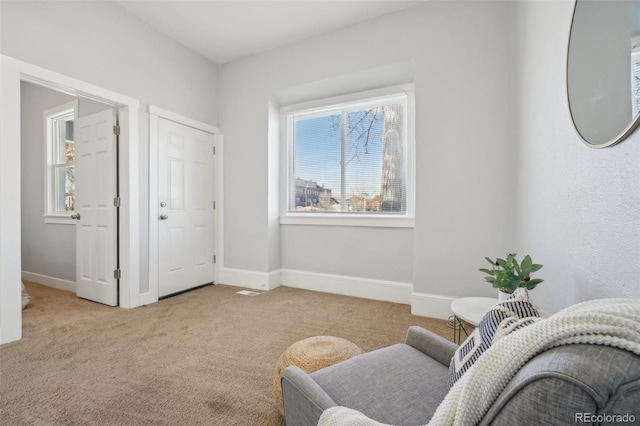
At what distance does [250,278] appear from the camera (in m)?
3.80

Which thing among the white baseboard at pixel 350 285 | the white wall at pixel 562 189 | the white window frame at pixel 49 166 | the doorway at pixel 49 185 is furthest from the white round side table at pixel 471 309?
the white window frame at pixel 49 166

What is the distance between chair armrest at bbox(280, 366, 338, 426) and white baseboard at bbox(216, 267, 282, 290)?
8.97 ft

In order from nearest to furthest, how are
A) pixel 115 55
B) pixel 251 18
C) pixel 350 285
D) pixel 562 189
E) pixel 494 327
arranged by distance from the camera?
pixel 494 327, pixel 562 189, pixel 115 55, pixel 251 18, pixel 350 285

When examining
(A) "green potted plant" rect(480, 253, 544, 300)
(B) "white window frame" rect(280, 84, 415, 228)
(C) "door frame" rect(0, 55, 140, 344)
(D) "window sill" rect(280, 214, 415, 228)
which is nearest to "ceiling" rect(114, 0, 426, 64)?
(B) "white window frame" rect(280, 84, 415, 228)

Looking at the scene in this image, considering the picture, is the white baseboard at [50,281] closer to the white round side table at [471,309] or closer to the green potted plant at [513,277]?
the white round side table at [471,309]

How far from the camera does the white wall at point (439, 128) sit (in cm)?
256

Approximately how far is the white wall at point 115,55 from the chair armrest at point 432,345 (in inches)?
116

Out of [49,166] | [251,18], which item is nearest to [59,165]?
[49,166]

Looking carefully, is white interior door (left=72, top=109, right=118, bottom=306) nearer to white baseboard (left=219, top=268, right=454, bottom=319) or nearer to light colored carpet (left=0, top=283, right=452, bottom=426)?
Result: light colored carpet (left=0, top=283, right=452, bottom=426)

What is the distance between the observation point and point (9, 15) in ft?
7.18

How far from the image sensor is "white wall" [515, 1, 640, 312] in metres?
1.03

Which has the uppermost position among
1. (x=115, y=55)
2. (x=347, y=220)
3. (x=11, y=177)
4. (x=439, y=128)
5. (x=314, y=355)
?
(x=115, y=55)

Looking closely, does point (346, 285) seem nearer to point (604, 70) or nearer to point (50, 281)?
point (604, 70)

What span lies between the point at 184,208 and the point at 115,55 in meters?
1.69
